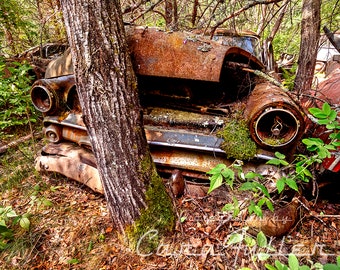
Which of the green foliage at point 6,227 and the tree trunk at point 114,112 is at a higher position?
the tree trunk at point 114,112

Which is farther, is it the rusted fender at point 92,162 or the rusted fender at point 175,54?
the rusted fender at point 92,162

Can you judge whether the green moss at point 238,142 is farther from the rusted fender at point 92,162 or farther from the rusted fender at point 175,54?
the rusted fender at point 175,54

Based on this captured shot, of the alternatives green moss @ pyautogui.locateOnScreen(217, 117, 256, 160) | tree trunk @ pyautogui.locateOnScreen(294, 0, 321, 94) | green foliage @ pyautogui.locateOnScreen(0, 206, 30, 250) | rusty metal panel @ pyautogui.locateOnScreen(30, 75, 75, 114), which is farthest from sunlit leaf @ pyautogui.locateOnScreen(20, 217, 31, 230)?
tree trunk @ pyautogui.locateOnScreen(294, 0, 321, 94)

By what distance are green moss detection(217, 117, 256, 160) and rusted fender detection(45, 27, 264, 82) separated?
1.41 feet

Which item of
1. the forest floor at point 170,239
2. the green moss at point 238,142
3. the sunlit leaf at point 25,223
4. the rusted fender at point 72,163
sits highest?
the green moss at point 238,142

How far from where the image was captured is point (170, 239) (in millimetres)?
1843

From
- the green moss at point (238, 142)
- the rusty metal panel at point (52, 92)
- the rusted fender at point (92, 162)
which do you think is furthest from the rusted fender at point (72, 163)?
the green moss at point (238, 142)

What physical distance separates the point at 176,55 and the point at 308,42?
1992 millimetres

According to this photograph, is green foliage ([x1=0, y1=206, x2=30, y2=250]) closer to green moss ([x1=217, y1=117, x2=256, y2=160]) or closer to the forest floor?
the forest floor

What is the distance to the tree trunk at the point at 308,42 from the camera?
112 inches

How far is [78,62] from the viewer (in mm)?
A: 1458

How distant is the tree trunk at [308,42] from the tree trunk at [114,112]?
212 centimetres

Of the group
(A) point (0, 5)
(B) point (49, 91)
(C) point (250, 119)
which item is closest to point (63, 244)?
(B) point (49, 91)

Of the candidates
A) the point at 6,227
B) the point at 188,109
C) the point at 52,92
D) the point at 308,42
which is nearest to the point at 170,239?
the point at 188,109
